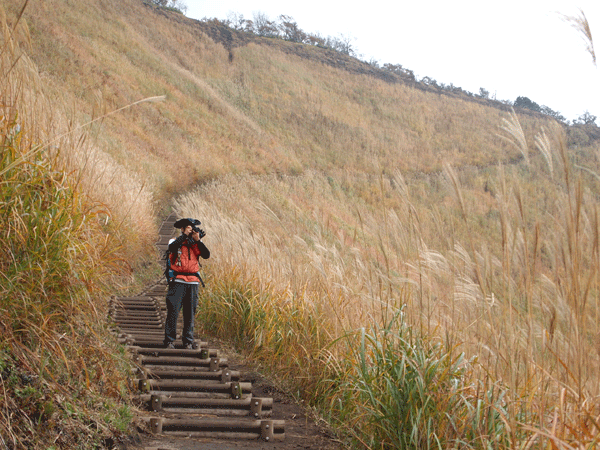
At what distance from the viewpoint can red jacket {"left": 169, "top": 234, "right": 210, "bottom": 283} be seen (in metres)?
6.14

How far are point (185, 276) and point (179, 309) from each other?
382 millimetres

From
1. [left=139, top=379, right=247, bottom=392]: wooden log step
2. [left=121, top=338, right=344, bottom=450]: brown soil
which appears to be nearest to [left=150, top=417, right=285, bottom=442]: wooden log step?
[left=121, top=338, right=344, bottom=450]: brown soil

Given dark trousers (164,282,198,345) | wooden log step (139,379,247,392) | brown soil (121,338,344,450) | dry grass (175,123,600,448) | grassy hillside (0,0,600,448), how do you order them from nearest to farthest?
1. dry grass (175,123,600,448)
2. grassy hillside (0,0,600,448)
3. brown soil (121,338,344,450)
4. wooden log step (139,379,247,392)
5. dark trousers (164,282,198,345)

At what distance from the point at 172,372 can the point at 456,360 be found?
9.81 feet

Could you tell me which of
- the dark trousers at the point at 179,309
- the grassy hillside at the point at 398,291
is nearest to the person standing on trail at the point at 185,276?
the dark trousers at the point at 179,309

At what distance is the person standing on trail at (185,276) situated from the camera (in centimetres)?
607

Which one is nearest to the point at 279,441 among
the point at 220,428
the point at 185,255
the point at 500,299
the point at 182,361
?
the point at 220,428

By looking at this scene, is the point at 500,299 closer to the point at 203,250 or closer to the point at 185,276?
the point at 203,250

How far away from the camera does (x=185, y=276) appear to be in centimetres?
618

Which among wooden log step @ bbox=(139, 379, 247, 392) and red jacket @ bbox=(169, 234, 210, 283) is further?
red jacket @ bbox=(169, 234, 210, 283)

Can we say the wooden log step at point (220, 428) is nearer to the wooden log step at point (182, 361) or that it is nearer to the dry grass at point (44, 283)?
the dry grass at point (44, 283)

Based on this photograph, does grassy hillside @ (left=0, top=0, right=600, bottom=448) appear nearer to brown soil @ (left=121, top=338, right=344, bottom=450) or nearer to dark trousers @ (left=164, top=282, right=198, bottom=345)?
brown soil @ (left=121, top=338, right=344, bottom=450)

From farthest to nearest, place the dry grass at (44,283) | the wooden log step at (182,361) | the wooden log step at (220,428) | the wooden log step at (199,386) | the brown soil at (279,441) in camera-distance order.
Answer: the wooden log step at (182,361), the wooden log step at (199,386), the wooden log step at (220,428), the brown soil at (279,441), the dry grass at (44,283)

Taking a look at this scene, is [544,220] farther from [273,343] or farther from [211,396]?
[273,343]
